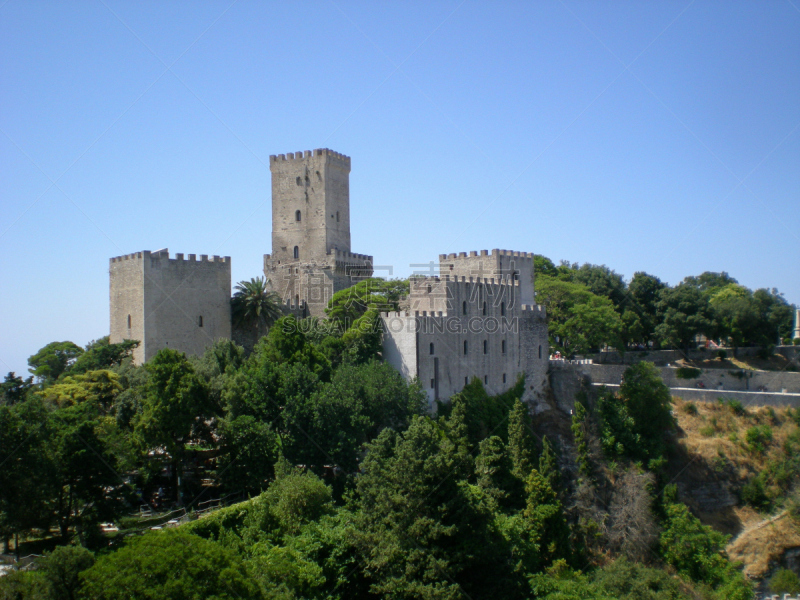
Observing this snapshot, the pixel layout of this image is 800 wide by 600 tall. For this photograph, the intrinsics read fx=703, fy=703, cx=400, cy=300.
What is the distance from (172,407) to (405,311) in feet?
42.3

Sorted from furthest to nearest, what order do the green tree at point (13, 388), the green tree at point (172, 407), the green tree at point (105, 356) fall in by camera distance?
the green tree at point (105, 356) → the green tree at point (13, 388) → the green tree at point (172, 407)

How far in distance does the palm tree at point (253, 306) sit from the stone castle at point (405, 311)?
0.57 m

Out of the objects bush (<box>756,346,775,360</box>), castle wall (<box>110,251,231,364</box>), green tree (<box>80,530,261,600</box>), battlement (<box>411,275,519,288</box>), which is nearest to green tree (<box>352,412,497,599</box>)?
green tree (<box>80,530,261,600</box>)

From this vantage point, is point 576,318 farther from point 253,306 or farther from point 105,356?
point 105,356

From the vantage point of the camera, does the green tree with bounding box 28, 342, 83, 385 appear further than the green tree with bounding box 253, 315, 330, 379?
Yes

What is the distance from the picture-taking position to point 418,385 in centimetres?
3306

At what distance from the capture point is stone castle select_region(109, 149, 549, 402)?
3509 centimetres

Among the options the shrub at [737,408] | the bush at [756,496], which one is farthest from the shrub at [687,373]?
the bush at [756,496]

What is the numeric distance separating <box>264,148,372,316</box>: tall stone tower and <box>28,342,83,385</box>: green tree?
492 inches

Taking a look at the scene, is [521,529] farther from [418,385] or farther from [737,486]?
[737,486]

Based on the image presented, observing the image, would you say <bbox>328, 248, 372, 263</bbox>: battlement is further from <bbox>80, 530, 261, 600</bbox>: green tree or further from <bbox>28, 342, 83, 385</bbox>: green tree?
<bbox>80, 530, 261, 600</bbox>: green tree

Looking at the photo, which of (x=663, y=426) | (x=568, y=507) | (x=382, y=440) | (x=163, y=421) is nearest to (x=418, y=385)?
(x=382, y=440)

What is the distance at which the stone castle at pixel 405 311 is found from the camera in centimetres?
3509

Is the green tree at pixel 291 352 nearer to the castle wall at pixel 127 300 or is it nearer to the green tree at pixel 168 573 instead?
the castle wall at pixel 127 300
